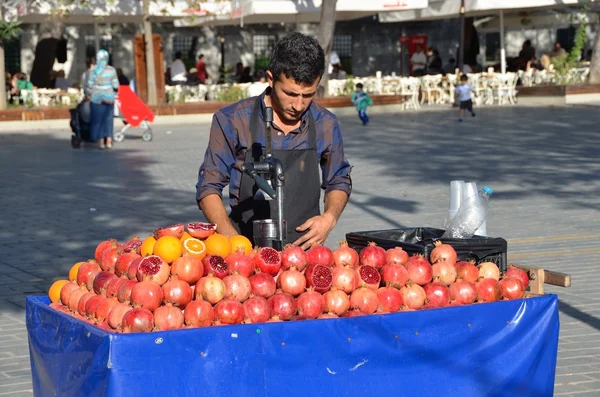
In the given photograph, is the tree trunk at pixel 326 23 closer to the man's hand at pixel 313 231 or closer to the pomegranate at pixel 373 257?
the man's hand at pixel 313 231

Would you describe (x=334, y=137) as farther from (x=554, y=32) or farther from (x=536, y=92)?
(x=554, y=32)

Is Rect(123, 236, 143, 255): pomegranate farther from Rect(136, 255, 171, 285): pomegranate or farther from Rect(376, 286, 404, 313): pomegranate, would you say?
Rect(376, 286, 404, 313): pomegranate

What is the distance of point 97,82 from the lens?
21.7 m

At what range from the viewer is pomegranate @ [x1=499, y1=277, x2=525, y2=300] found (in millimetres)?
4812

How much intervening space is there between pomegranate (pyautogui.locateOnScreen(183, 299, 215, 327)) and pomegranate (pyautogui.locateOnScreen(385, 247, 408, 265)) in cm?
91

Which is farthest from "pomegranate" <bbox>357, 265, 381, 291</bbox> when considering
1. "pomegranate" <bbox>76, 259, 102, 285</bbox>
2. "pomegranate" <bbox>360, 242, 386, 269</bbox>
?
"pomegranate" <bbox>76, 259, 102, 285</bbox>

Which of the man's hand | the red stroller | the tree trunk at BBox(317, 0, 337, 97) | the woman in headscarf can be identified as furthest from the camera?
the tree trunk at BBox(317, 0, 337, 97)

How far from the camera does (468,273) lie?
4832 millimetres

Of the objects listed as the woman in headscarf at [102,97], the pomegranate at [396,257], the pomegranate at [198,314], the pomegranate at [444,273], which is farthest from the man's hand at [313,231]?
the woman in headscarf at [102,97]

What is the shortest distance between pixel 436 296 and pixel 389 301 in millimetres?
210

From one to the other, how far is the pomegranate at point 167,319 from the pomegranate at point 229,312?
0.46 feet

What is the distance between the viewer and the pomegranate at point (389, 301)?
4.55m

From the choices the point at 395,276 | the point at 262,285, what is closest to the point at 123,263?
the point at 262,285

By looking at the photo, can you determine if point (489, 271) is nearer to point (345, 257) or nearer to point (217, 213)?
point (345, 257)
